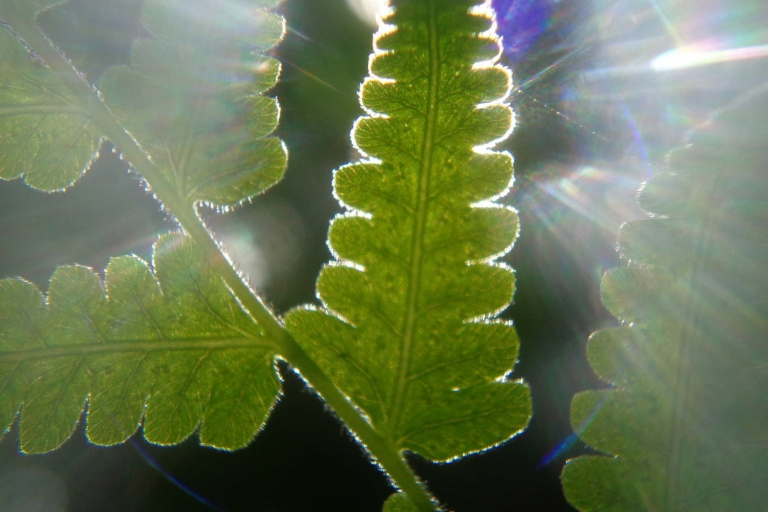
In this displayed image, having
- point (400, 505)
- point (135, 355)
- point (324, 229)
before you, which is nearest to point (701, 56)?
point (400, 505)

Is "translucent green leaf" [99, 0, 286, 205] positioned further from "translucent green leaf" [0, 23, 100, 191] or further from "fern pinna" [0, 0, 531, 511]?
"translucent green leaf" [0, 23, 100, 191]

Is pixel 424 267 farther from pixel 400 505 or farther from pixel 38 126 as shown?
pixel 38 126

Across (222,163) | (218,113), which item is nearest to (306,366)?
(222,163)

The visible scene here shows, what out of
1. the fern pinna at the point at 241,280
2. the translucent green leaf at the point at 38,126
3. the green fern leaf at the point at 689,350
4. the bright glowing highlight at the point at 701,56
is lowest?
the green fern leaf at the point at 689,350

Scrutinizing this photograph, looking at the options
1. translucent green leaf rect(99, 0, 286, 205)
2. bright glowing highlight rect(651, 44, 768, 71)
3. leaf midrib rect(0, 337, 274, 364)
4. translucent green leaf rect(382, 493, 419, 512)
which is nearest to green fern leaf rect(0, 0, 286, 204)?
translucent green leaf rect(99, 0, 286, 205)

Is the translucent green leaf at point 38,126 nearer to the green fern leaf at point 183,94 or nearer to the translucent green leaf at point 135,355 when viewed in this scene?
the green fern leaf at point 183,94

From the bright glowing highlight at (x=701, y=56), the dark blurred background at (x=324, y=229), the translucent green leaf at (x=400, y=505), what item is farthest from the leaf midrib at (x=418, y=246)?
the dark blurred background at (x=324, y=229)
